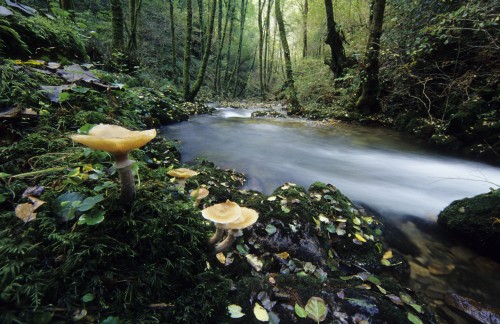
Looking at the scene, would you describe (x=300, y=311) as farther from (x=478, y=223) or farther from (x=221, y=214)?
(x=478, y=223)

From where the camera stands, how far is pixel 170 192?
6.44 ft

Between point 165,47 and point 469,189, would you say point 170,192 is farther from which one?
point 165,47

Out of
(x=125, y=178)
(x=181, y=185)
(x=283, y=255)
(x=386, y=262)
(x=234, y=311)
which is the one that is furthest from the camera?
(x=386, y=262)

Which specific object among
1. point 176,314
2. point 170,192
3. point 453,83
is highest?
point 453,83

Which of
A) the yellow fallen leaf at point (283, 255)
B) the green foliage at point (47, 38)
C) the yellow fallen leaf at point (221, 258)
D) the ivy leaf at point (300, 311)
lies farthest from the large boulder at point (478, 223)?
the green foliage at point (47, 38)

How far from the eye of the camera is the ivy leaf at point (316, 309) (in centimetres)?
177

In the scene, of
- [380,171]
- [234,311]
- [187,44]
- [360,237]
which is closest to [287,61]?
[187,44]

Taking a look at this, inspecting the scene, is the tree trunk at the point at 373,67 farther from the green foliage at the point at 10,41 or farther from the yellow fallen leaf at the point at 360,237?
the green foliage at the point at 10,41

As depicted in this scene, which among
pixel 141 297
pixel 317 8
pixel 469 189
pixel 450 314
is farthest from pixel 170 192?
pixel 317 8

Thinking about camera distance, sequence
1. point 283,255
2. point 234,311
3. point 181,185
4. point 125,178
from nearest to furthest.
→ point 125,178
point 234,311
point 181,185
point 283,255

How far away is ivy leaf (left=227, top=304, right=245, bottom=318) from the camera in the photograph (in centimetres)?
164

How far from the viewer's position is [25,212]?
1.40 metres

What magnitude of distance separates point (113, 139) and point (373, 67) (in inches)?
435

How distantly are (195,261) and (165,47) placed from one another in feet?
85.7
